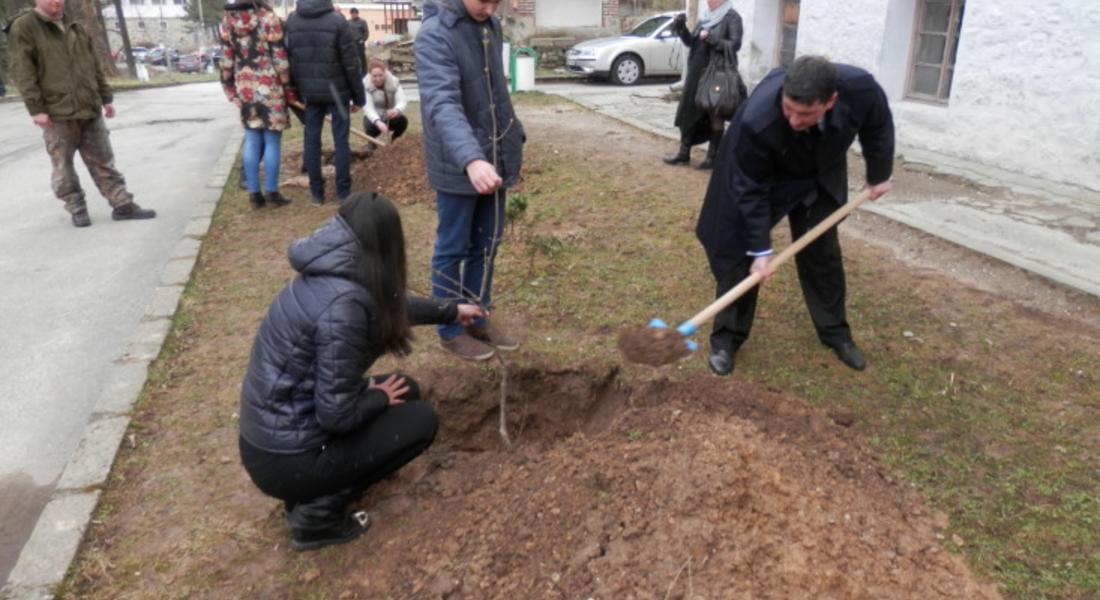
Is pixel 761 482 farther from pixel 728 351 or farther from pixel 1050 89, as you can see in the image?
pixel 1050 89

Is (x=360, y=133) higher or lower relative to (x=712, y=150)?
higher

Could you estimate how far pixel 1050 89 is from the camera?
24.4 feet

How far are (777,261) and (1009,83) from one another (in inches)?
226

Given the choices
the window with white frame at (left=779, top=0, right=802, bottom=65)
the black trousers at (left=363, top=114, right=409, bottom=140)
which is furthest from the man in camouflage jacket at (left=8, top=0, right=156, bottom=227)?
the window with white frame at (left=779, top=0, right=802, bottom=65)

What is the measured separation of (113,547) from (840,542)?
2530 millimetres

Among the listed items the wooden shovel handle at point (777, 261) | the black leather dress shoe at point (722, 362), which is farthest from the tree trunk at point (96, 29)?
the wooden shovel handle at point (777, 261)

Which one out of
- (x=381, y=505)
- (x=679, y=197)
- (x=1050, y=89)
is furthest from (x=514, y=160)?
(x=1050, y=89)

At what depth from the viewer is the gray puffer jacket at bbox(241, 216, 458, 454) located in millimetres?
2590

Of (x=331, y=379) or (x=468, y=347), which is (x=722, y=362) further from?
(x=331, y=379)

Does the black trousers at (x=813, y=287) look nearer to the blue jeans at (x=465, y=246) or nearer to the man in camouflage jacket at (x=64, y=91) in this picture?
the blue jeans at (x=465, y=246)

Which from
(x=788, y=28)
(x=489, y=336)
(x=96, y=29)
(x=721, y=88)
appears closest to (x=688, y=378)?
(x=489, y=336)

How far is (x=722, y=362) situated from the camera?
4.11 meters

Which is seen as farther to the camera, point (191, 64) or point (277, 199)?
point (191, 64)

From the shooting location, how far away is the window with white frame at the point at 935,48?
28.8ft
